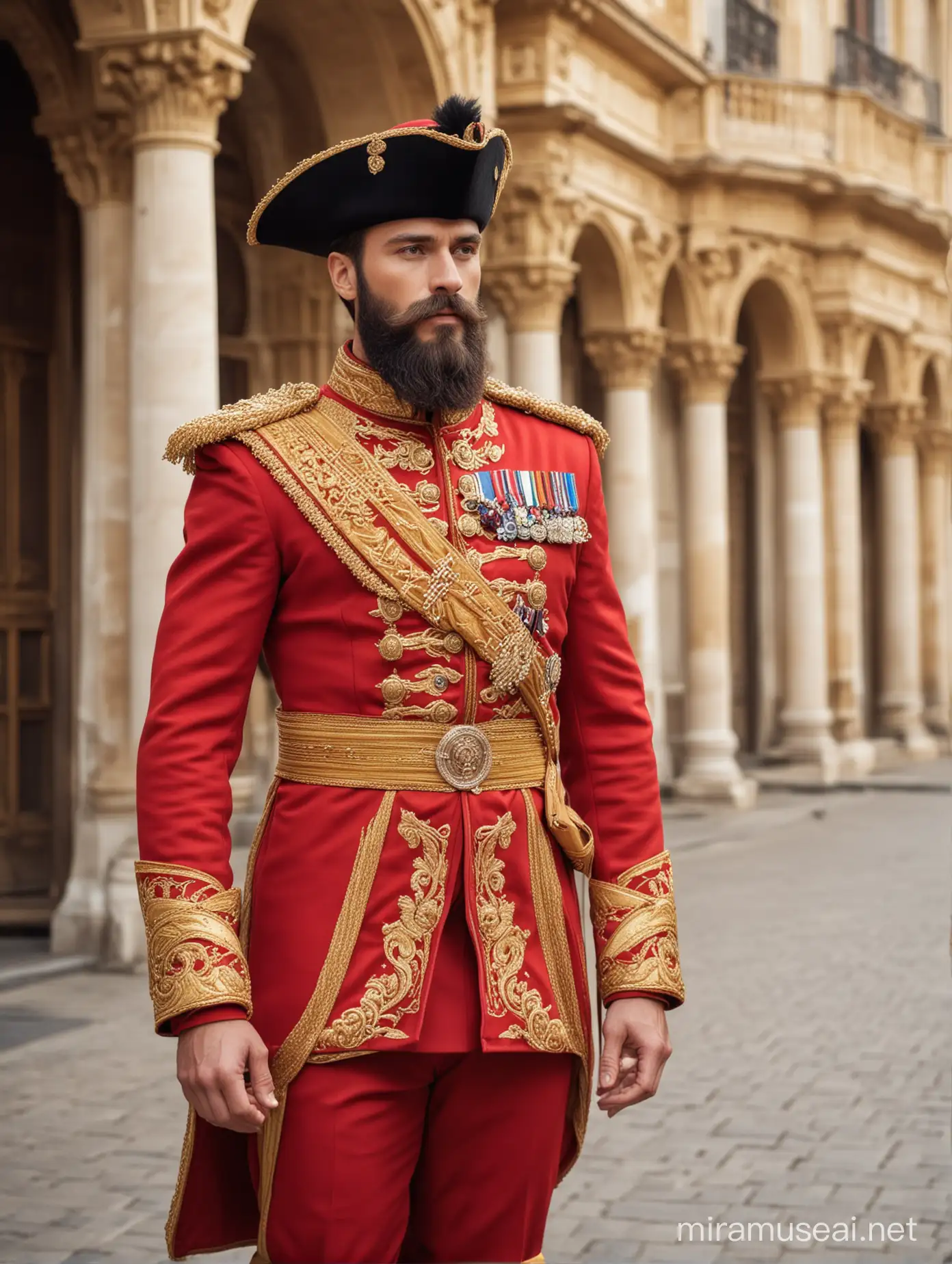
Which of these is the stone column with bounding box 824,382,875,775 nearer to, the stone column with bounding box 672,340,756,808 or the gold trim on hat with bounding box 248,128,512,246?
the stone column with bounding box 672,340,756,808

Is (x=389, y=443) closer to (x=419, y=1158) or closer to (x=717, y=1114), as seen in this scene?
(x=419, y=1158)

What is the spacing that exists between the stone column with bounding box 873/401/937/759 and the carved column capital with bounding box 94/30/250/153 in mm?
16425

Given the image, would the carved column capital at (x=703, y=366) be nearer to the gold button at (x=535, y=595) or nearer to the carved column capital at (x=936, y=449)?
the carved column capital at (x=936, y=449)

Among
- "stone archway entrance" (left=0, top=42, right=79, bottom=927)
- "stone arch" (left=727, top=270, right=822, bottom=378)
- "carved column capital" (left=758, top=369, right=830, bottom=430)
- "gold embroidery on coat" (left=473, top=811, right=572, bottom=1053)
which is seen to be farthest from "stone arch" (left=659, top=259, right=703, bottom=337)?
"gold embroidery on coat" (left=473, top=811, right=572, bottom=1053)

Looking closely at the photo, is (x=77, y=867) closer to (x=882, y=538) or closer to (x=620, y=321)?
(x=620, y=321)

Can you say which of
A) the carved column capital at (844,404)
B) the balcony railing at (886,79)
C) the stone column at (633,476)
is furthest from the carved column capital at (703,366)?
the balcony railing at (886,79)

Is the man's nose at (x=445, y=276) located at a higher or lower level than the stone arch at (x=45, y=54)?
lower

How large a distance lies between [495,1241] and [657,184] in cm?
1566

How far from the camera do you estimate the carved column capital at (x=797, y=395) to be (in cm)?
2086

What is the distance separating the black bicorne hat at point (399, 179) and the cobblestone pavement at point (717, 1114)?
9.78 ft

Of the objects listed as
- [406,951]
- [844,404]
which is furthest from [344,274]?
[844,404]

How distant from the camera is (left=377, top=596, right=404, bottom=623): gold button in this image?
9.23 ft

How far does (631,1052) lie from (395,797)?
1.58ft

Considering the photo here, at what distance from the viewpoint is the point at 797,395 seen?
68.7 feet
